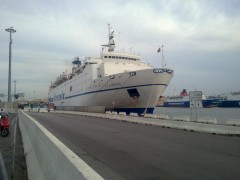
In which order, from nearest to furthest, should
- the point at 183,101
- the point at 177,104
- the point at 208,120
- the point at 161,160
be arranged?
the point at 161,160 < the point at 208,120 < the point at 183,101 < the point at 177,104

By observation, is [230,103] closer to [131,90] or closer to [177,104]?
[177,104]

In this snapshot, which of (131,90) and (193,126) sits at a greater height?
(131,90)

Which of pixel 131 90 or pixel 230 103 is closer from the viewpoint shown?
pixel 131 90

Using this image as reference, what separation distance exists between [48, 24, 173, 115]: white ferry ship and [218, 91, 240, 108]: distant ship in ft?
200

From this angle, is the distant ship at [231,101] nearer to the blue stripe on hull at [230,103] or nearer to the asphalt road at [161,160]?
the blue stripe on hull at [230,103]

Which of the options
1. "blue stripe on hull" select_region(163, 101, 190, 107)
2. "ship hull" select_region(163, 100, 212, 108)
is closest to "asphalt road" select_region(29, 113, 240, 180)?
"ship hull" select_region(163, 100, 212, 108)

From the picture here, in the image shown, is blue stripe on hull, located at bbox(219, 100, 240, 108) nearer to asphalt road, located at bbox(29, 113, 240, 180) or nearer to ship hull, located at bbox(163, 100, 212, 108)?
ship hull, located at bbox(163, 100, 212, 108)

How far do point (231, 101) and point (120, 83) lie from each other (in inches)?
2899

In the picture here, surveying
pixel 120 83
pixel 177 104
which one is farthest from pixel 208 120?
pixel 177 104

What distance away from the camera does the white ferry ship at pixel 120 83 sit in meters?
38.8

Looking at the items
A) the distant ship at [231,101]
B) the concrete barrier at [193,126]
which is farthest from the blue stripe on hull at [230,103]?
the concrete barrier at [193,126]

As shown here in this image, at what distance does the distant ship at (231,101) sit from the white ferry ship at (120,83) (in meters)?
61.0

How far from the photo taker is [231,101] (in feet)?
341

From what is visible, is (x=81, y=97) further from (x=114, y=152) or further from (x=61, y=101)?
(x=114, y=152)
